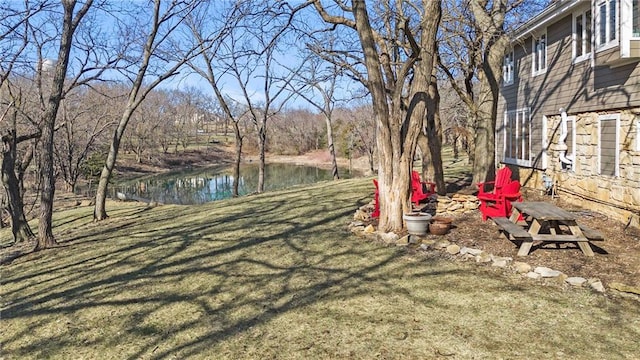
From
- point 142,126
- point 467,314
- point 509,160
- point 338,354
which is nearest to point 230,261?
point 338,354

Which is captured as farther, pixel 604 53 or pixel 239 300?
pixel 604 53

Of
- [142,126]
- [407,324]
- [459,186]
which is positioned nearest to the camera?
[407,324]

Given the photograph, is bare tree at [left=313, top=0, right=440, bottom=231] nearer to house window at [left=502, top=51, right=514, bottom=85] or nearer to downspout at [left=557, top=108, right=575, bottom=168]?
downspout at [left=557, top=108, right=575, bottom=168]

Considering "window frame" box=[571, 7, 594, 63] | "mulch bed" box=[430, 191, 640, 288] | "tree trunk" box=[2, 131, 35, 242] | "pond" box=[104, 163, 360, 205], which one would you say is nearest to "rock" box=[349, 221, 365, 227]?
"mulch bed" box=[430, 191, 640, 288]

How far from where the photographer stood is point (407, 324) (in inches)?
144

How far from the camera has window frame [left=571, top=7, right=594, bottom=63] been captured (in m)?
8.10

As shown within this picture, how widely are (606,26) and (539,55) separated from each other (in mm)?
3318

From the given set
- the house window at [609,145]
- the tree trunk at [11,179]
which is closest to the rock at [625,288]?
the house window at [609,145]

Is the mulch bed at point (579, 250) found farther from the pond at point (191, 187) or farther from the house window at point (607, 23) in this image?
the pond at point (191, 187)

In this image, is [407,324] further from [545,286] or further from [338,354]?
[545,286]

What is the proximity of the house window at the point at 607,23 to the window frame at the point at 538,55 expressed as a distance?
2.39 m

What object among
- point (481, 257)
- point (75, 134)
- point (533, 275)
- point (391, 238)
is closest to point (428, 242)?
point (391, 238)

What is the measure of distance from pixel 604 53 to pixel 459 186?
5040 mm

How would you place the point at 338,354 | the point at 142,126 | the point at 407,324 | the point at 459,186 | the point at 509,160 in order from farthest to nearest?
the point at 142,126, the point at 509,160, the point at 459,186, the point at 407,324, the point at 338,354
